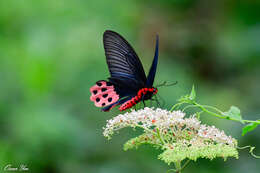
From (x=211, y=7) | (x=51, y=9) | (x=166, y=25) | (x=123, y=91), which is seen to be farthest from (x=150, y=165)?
(x=211, y=7)

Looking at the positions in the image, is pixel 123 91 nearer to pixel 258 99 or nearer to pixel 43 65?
A: pixel 43 65

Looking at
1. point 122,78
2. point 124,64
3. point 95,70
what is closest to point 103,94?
point 122,78

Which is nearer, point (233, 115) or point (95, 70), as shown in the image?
point (233, 115)

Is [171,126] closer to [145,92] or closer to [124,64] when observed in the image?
[145,92]

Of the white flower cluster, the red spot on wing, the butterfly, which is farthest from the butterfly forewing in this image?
the white flower cluster

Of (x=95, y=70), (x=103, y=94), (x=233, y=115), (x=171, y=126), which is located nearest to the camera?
(x=233, y=115)
